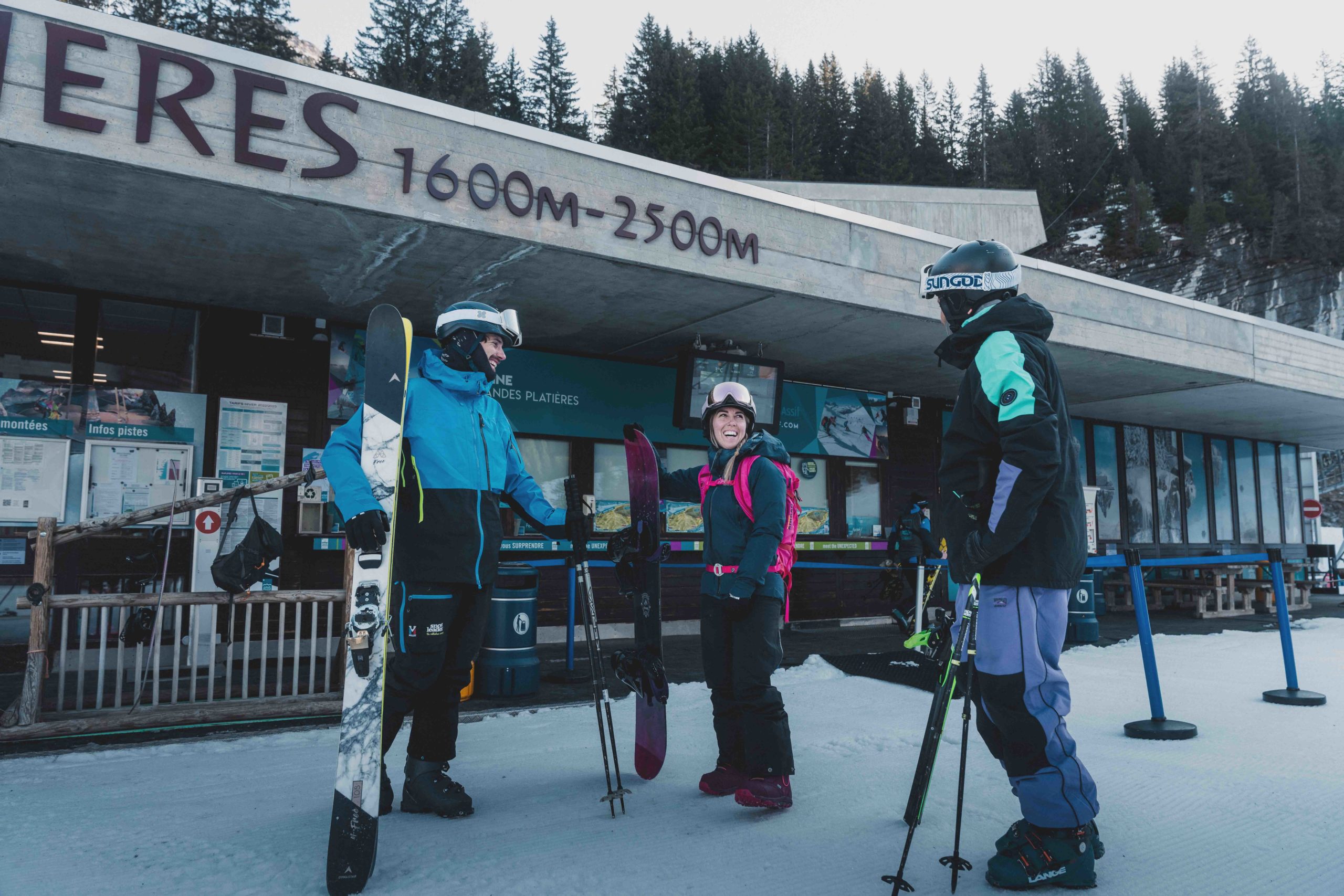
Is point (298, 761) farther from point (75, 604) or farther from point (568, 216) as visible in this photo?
point (568, 216)

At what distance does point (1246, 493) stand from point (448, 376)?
19437 millimetres

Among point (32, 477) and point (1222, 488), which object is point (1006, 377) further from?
point (1222, 488)

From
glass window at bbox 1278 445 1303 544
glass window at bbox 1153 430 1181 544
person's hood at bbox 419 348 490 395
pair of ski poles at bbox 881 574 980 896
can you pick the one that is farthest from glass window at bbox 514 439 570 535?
glass window at bbox 1278 445 1303 544

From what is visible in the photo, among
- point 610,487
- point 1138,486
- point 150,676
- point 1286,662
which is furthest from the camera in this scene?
point 1138,486

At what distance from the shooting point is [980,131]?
5256 centimetres

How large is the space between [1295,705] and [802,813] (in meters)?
3.80

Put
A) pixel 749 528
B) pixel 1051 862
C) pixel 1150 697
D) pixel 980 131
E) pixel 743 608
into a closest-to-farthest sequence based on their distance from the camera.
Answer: pixel 1051 862
pixel 743 608
pixel 749 528
pixel 1150 697
pixel 980 131

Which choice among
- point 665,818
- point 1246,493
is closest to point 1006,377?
point 665,818

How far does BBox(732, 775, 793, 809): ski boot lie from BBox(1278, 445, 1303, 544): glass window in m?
20.1

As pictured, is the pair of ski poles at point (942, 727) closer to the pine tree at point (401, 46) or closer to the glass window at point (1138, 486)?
the glass window at point (1138, 486)

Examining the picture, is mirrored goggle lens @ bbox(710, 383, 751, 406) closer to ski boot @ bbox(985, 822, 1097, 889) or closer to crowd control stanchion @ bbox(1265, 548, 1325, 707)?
ski boot @ bbox(985, 822, 1097, 889)

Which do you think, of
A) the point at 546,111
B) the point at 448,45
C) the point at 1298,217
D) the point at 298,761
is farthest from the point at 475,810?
the point at 1298,217

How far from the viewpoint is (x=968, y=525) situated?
2.38 meters

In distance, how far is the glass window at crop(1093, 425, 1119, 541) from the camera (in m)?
14.5
